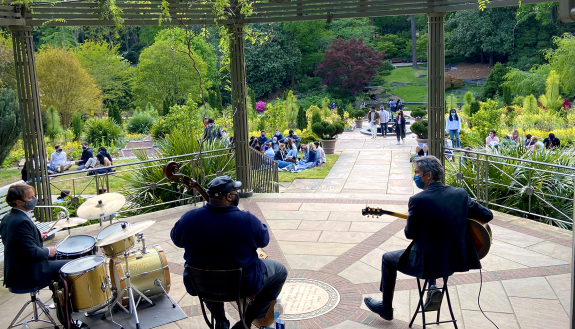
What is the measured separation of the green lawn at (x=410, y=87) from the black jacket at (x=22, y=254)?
135 ft

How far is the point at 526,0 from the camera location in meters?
7.29

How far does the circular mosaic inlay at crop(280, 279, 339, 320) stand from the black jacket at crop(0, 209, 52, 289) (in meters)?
2.38

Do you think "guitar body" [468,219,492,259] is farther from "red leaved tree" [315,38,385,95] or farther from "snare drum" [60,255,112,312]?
"red leaved tree" [315,38,385,95]

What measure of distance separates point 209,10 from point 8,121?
14.0 m

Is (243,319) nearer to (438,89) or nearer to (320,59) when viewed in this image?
(438,89)

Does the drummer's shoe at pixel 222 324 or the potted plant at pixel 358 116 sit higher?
the drummer's shoe at pixel 222 324

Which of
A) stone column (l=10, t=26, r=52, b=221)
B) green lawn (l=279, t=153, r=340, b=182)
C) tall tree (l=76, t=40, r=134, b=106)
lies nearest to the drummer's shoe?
stone column (l=10, t=26, r=52, b=221)

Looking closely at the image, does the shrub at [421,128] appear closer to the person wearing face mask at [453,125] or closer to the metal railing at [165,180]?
the person wearing face mask at [453,125]

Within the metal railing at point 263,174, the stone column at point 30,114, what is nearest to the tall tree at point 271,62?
the metal railing at point 263,174

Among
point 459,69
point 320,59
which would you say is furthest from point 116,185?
point 459,69

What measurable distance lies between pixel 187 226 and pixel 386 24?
54.5 metres

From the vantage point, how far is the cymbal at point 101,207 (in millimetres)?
4848

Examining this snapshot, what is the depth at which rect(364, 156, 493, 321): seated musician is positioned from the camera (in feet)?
13.5

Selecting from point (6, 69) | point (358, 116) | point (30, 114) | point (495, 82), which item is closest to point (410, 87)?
point (495, 82)
